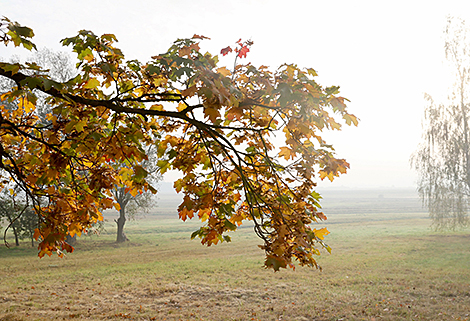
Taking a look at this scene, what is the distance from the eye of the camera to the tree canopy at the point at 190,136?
2.68m

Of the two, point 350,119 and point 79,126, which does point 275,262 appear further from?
point 79,126

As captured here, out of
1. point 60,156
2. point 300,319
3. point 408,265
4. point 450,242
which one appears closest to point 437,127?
point 450,242

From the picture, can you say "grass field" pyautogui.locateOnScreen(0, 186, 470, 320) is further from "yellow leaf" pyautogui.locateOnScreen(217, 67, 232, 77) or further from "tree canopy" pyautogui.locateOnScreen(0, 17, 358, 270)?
"yellow leaf" pyautogui.locateOnScreen(217, 67, 232, 77)

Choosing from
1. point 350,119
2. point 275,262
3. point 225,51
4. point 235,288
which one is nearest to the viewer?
point 275,262

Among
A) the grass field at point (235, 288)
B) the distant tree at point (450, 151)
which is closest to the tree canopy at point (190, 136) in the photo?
the grass field at point (235, 288)

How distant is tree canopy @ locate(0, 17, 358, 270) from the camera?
2676 mm

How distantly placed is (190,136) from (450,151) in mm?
18622

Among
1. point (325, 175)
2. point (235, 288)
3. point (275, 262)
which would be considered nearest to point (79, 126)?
point (275, 262)

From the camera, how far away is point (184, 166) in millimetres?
3617

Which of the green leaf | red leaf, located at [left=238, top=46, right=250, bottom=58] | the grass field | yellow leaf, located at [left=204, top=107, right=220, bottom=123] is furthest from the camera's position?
the grass field

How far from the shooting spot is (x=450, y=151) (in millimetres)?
17859

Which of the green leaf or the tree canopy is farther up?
the tree canopy

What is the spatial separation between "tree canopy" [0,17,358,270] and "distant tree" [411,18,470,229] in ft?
57.3

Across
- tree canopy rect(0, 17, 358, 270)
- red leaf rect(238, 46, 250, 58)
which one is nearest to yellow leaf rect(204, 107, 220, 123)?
tree canopy rect(0, 17, 358, 270)
